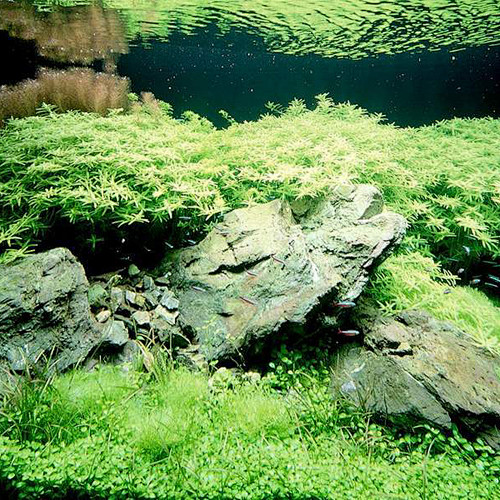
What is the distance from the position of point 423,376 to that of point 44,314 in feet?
10.2

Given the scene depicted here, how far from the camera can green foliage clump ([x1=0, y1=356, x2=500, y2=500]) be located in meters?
1.81

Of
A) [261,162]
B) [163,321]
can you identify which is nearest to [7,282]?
[163,321]

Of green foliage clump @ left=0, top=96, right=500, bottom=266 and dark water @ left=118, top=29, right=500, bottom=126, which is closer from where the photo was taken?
green foliage clump @ left=0, top=96, right=500, bottom=266

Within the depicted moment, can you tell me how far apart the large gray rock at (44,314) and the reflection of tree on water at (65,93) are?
488cm

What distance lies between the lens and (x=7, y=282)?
2.62 metres

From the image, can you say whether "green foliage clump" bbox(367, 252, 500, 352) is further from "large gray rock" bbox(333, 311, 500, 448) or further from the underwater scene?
"large gray rock" bbox(333, 311, 500, 448)

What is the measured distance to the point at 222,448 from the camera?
2084 millimetres

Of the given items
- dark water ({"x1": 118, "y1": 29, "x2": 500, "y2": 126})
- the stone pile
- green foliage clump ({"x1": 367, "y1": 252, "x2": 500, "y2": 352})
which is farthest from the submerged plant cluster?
dark water ({"x1": 118, "y1": 29, "x2": 500, "y2": 126})

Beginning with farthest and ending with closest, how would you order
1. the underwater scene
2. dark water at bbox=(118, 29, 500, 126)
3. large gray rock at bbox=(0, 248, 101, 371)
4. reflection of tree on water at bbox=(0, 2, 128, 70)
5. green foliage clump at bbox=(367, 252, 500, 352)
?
dark water at bbox=(118, 29, 500, 126) < reflection of tree on water at bbox=(0, 2, 128, 70) < green foliage clump at bbox=(367, 252, 500, 352) < large gray rock at bbox=(0, 248, 101, 371) < the underwater scene

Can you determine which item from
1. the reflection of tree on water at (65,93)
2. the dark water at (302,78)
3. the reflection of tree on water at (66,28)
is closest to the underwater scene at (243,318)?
the reflection of tree on water at (65,93)

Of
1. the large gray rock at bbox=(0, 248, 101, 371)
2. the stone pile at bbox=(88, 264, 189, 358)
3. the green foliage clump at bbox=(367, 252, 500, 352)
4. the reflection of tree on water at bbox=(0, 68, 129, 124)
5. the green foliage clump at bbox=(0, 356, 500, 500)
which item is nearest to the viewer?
the green foliage clump at bbox=(0, 356, 500, 500)

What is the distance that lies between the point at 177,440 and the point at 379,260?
2.35 meters

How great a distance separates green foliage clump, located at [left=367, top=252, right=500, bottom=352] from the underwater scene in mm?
25

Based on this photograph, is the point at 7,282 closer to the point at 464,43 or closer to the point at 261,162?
the point at 261,162
